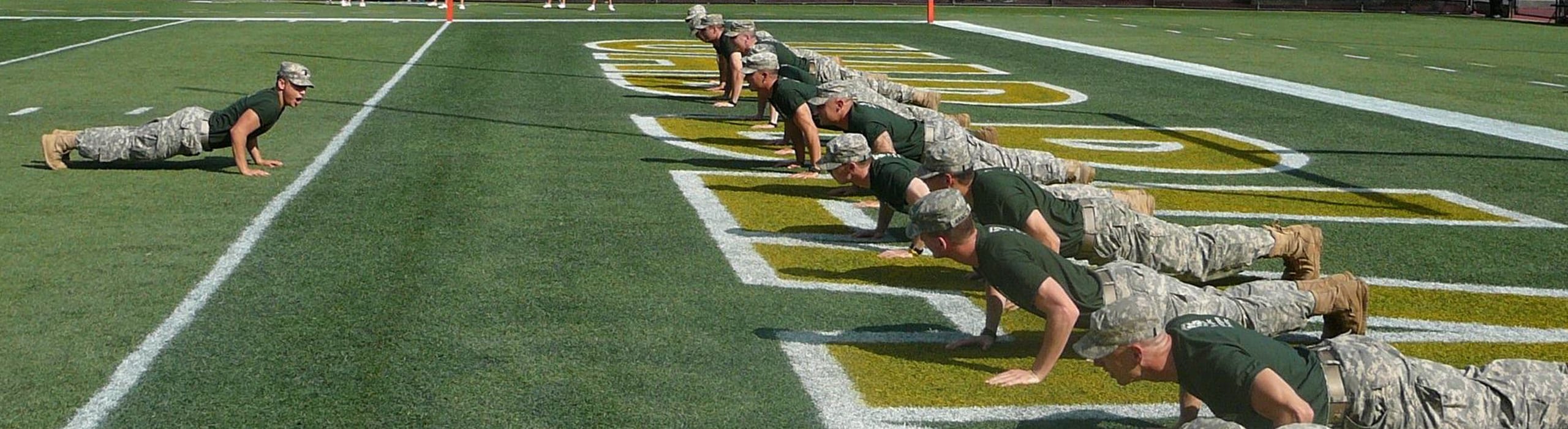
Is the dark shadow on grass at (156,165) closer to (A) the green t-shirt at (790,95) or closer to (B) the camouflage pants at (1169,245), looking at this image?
(A) the green t-shirt at (790,95)

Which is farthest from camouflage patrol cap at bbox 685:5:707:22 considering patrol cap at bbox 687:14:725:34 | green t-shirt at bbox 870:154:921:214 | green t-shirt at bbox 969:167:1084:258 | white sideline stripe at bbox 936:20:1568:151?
green t-shirt at bbox 969:167:1084:258

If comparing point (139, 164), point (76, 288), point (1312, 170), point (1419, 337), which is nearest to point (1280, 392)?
point (1419, 337)

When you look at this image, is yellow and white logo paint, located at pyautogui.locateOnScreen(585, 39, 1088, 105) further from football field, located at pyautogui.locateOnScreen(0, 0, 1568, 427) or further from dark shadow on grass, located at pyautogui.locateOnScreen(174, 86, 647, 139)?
dark shadow on grass, located at pyautogui.locateOnScreen(174, 86, 647, 139)

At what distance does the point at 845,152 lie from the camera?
8523mm

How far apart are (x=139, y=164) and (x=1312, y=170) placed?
9.25 meters

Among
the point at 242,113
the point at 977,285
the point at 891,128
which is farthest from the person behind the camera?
the point at 242,113

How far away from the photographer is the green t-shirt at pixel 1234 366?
189 inches

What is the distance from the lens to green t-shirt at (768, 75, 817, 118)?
1166 cm

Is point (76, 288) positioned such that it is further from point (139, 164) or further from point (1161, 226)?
point (1161, 226)

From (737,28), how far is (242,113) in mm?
6150

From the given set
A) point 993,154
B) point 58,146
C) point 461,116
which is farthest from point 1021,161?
point 461,116

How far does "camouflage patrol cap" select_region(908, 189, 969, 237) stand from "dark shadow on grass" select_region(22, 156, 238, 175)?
23.4 ft

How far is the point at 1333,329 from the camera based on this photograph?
22.6 ft

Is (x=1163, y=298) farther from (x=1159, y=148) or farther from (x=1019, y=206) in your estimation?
(x=1159, y=148)
